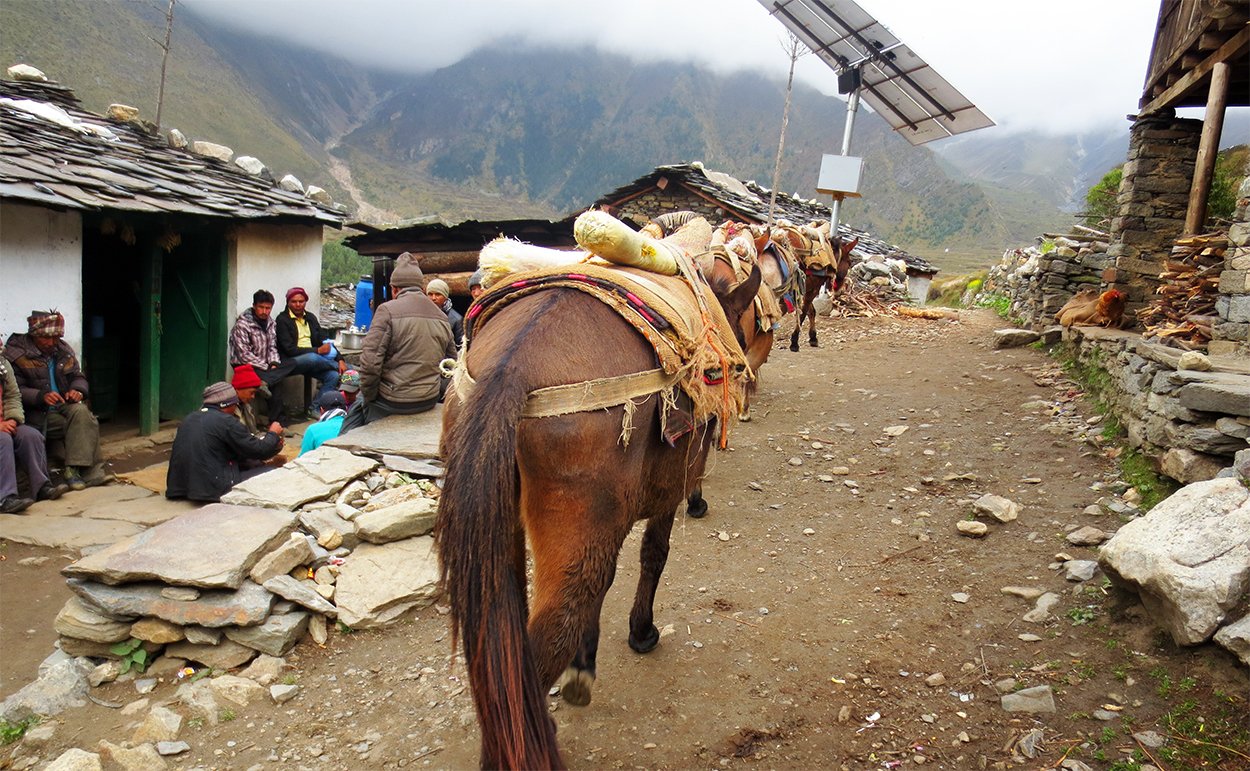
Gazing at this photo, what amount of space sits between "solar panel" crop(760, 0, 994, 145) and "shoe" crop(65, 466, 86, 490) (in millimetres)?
13782

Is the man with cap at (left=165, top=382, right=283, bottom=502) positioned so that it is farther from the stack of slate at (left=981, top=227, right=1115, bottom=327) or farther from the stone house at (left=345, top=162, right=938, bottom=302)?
the stack of slate at (left=981, top=227, right=1115, bottom=327)

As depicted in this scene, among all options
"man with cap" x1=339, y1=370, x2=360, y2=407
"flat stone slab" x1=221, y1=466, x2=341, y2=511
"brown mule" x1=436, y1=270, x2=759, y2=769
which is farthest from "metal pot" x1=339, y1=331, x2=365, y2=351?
"brown mule" x1=436, y1=270, x2=759, y2=769

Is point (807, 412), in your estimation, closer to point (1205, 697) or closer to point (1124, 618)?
point (1124, 618)

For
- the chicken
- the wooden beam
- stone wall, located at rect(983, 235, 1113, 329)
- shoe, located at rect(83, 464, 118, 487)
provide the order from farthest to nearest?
stone wall, located at rect(983, 235, 1113, 329)
the chicken
shoe, located at rect(83, 464, 118, 487)
the wooden beam

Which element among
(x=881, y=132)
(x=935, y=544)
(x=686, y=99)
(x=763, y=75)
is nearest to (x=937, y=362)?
(x=935, y=544)

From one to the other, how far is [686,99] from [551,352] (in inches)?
3606

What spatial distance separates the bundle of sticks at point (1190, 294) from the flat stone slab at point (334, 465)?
20.0 ft

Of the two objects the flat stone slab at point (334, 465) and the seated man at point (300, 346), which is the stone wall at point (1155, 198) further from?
the seated man at point (300, 346)

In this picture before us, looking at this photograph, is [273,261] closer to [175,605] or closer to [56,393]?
[56,393]

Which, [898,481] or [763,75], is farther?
[763,75]

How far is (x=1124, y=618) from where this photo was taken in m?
3.28

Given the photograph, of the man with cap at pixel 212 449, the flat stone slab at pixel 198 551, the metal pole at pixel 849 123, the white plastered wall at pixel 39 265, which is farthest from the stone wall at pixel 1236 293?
the white plastered wall at pixel 39 265

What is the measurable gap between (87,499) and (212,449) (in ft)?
4.92

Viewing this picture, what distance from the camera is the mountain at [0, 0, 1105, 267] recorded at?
38.8 meters
